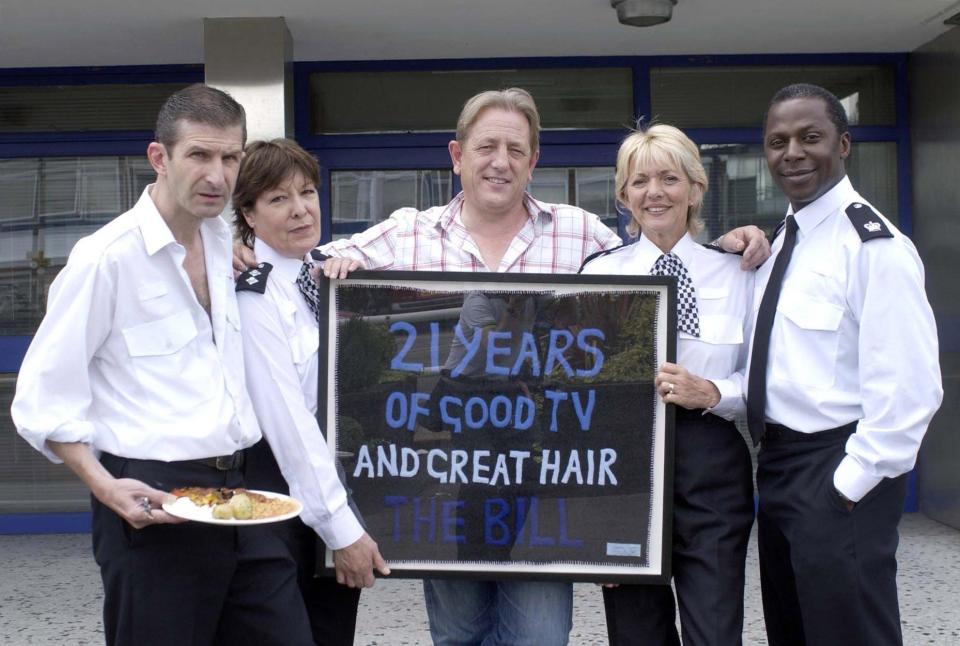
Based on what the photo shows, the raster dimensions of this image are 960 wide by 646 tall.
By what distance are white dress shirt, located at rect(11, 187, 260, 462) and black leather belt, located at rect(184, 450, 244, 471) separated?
3 centimetres

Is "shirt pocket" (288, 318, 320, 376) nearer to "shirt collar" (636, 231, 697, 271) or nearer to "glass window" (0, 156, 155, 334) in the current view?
"shirt collar" (636, 231, 697, 271)

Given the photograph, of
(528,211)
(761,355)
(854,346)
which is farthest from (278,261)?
(854,346)

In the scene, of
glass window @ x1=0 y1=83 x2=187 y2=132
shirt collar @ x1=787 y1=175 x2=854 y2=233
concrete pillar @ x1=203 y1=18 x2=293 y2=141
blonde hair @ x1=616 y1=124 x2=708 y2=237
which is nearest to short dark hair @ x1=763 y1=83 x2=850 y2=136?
shirt collar @ x1=787 y1=175 x2=854 y2=233

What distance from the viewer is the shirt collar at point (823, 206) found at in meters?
2.87

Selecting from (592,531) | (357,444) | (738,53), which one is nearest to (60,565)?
(357,444)

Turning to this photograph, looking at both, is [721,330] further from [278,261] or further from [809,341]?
[278,261]

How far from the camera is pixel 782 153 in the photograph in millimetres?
2906

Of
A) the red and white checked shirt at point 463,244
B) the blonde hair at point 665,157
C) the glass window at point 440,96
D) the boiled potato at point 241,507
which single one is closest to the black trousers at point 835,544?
the blonde hair at point 665,157

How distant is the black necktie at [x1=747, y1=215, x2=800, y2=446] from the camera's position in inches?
111

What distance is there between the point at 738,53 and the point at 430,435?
4.06 m

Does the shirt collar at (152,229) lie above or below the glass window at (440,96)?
below

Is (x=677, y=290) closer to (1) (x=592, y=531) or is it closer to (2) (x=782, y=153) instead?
(2) (x=782, y=153)

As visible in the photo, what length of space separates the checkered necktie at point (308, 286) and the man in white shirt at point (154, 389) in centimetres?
41

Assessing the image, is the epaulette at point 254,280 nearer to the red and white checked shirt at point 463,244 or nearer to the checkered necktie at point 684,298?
the red and white checked shirt at point 463,244
